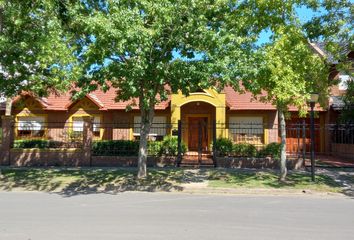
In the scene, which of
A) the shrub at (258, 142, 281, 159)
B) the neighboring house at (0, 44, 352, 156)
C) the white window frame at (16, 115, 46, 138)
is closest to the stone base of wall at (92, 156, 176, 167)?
the shrub at (258, 142, 281, 159)

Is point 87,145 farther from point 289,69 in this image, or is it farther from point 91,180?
point 289,69

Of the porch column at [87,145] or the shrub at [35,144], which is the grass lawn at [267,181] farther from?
the shrub at [35,144]

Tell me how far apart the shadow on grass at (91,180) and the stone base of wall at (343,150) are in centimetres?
1067

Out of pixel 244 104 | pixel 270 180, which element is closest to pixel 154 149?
pixel 270 180

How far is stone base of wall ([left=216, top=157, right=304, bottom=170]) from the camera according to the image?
60.8ft

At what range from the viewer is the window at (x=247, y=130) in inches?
943

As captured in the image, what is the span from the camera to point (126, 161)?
19.3 m

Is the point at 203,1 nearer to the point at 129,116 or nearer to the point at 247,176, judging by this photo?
the point at 247,176

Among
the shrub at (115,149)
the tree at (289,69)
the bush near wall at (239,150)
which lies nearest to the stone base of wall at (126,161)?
the shrub at (115,149)

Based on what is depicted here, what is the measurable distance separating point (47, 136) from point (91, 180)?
34.3 feet

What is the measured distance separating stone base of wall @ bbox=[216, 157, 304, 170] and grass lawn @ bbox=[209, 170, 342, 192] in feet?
4.31

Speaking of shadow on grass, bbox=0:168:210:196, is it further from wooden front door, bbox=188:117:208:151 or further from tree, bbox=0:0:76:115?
wooden front door, bbox=188:117:208:151

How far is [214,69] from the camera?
12.3 m

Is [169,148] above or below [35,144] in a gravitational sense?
below
